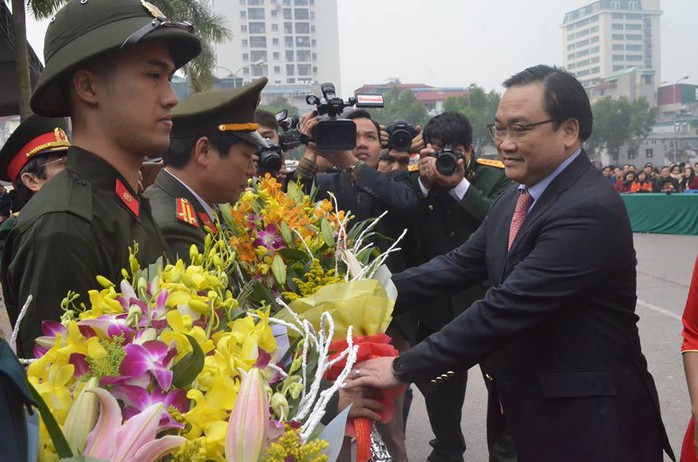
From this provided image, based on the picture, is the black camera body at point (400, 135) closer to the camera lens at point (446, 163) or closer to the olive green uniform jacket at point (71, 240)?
the camera lens at point (446, 163)

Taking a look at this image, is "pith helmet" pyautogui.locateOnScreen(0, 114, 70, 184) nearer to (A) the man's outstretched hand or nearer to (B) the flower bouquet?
(A) the man's outstretched hand

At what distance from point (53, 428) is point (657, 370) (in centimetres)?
589

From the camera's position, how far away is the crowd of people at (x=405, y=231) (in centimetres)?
189

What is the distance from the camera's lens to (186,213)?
8.92ft

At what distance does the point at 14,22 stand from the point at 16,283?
1375 centimetres

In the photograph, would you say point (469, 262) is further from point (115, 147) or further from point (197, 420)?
point (197, 420)

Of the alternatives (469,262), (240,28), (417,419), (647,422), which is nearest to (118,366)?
(647,422)

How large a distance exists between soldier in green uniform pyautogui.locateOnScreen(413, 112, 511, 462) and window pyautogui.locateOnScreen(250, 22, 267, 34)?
141 m

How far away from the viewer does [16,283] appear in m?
1.86

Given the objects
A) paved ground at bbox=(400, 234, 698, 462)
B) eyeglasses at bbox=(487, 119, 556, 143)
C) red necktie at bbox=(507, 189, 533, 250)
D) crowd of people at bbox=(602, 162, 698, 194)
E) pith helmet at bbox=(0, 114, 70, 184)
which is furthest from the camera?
crowd of people at bbox=(602, 162, 698, 194)

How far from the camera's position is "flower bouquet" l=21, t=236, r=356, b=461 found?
1.05 meters

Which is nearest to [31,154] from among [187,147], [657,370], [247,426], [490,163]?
[187,147]

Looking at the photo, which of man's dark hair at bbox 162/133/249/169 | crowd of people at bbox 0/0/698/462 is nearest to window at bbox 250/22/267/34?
crowd of people at bbox 0/0/698/462

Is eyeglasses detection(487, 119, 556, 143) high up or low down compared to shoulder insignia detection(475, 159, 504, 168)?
up
